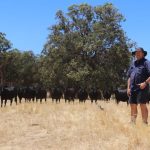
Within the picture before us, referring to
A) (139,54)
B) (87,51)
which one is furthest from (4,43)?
(139,54)

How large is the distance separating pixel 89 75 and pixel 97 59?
3.16 metres

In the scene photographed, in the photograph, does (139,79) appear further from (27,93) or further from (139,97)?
(27,93)

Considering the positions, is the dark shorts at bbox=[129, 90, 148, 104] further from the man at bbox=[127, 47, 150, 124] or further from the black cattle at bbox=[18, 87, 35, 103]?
the black cattle at bbox=[18, 87, 35, 103]

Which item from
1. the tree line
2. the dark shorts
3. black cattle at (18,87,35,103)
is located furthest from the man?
the tree line

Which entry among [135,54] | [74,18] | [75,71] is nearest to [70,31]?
[74,18]

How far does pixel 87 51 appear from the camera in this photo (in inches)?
2169

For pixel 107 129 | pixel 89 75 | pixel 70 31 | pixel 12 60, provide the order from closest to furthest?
pixel 107 129 → pixel 89 75 → pixel 70 31 → pixel 12 60

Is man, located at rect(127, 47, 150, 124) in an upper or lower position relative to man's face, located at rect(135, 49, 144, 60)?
lower

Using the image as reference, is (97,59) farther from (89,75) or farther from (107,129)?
(107,129)

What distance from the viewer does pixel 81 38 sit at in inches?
2196

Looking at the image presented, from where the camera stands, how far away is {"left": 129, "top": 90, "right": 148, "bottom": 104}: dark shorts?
37.7ft

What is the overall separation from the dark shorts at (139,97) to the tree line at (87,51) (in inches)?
1593

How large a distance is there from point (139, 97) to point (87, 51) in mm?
43662

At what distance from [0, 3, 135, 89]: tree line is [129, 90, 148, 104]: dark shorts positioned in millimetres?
40466
